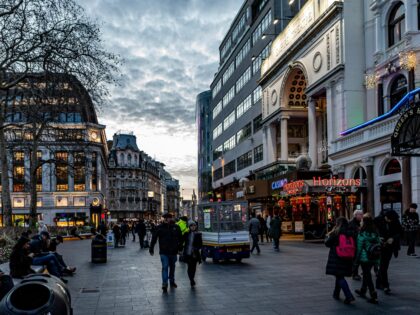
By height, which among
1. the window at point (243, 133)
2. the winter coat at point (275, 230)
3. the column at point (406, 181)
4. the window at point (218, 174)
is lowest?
the winter coat at point (275, 230)

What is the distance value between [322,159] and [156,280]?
95.2 feet

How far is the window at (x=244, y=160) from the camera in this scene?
61638mm

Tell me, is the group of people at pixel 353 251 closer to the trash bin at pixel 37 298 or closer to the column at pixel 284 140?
the trash bin at pixel 37 298

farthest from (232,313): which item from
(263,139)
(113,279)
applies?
(263,139)

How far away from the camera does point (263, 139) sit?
54.0m

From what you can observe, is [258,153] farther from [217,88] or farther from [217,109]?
[217,88]

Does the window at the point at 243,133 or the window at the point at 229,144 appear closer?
the window at the point at 243,133

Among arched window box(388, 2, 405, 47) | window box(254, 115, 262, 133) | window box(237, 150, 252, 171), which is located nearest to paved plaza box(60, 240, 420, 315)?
arched window box(388, 2, 405, 47)

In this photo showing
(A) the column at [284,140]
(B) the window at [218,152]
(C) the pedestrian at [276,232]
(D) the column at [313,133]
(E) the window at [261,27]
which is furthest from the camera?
(B) the window at [218,152]

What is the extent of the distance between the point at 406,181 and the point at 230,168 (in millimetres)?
46180

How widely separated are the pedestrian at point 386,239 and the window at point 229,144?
56516 millimetres

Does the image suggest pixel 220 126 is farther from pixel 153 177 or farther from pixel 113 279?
pixel 153 177

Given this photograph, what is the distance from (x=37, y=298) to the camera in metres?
7.07

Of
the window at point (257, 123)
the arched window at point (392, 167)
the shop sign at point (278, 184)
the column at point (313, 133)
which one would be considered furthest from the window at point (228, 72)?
the arched window at point (392, 167)
